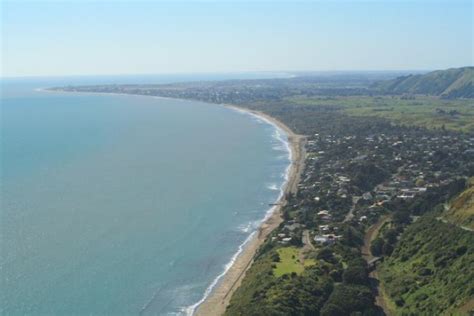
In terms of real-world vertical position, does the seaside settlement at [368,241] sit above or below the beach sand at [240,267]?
above

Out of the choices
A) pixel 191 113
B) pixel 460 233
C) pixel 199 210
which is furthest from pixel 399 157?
pixel 191 113

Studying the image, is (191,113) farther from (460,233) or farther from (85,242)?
→ (460,233)

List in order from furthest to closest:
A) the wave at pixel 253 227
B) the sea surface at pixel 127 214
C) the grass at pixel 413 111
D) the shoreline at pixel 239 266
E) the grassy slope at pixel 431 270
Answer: the grass at pixel 413 111 < the sea surface at pixel 127 214 < the wave at pixel 253 227 < the shoreline at pixel 239 266 < the grassy slope at pixel 431 270

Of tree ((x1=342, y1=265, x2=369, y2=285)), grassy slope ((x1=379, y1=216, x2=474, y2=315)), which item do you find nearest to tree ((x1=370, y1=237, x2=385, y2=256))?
grassy slope ((x1=379, y1=216, x2=474, y2=315))

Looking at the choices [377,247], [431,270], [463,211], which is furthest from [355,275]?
[463,211]

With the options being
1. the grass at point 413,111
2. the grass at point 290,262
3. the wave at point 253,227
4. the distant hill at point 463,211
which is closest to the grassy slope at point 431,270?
the distant hill at point 463,211

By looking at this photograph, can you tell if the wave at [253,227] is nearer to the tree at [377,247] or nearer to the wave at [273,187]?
the wave at [273,187]

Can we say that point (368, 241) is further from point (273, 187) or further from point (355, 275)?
point (273, 187)
